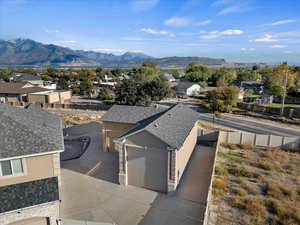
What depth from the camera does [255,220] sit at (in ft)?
34.9

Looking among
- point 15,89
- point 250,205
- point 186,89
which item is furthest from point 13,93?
point 250,205

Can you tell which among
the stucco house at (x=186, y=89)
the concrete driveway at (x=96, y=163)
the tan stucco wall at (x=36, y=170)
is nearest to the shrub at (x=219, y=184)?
the concrete driveway at (x=96, y=163)

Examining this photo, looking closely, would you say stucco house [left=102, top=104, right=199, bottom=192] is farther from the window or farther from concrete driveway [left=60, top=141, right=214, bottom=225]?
the window

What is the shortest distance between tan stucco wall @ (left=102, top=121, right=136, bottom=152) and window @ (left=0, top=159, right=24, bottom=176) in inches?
405

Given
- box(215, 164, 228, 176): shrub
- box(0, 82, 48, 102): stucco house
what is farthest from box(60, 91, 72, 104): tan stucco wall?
box(215, 164, 228, 176): shrub

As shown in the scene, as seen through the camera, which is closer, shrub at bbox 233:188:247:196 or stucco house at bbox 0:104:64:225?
stucco house at bbox 0:104:64:225

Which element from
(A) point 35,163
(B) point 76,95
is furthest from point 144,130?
(B) point 76,95

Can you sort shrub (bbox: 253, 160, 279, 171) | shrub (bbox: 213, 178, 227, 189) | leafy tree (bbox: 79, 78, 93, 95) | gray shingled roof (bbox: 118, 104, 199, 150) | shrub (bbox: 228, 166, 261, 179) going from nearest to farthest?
1. gray shingled roof (bbox: 118, 104, 199, 150)
2. shrub (bbox: 213, 178, 227, 189)
3. shrub (bbox: 228, 166, 261, 179)
4. shrub (bbox: 253, 160, 279, 171)
5. leafy tree (bbox: 79, 78, 93, 95)

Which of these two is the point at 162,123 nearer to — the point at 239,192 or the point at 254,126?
the point at 239,192

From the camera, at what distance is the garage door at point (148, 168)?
44.9 ft

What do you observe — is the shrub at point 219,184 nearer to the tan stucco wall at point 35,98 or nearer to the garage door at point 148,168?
the garage door at point 148,168

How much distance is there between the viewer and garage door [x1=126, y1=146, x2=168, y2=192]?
13.7m

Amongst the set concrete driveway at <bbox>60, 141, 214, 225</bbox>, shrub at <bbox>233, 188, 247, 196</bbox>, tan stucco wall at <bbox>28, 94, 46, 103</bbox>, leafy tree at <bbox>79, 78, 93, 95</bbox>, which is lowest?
concrete driveway at <bbox>60, 141, 214, 225</bbox>

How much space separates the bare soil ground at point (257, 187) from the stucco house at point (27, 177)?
27.0 feet
